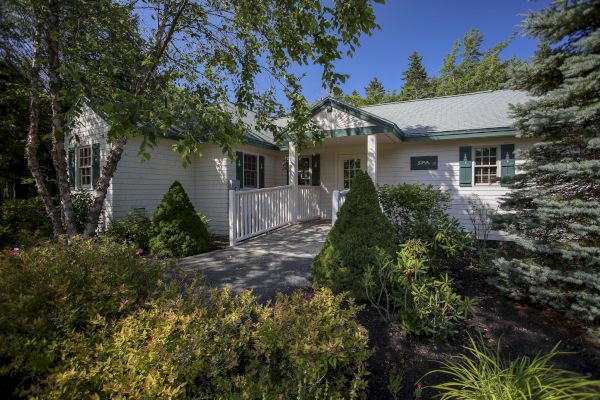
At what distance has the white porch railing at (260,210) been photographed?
7340 mm

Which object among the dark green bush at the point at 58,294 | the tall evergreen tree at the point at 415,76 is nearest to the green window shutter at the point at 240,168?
the dark green bush at the point at 58,294

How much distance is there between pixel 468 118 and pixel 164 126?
9029 mm

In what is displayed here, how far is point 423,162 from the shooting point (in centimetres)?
903

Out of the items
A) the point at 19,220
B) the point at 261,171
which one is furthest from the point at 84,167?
the point at 261,171

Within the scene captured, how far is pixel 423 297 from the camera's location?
2.94 metres

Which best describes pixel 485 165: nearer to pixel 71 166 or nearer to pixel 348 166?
pixel 348 166

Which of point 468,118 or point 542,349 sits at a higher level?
point 468,118

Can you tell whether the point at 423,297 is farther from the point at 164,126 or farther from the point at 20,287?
the point at 20,287

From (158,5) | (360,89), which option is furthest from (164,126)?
(360,89)

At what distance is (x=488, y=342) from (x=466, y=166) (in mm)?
6718

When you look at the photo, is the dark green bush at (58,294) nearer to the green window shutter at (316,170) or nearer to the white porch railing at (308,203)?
the white porch railing at (308,203)

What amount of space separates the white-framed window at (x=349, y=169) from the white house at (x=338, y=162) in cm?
4

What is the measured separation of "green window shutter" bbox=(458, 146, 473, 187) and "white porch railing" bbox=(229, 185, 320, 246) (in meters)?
5.11

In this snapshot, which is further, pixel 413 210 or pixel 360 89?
pixel 360 89
